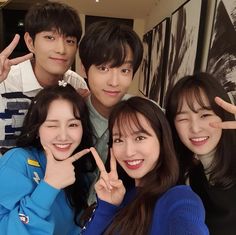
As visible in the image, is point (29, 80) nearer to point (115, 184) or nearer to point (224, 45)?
point (115, 184)

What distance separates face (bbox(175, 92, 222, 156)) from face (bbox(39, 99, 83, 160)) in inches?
16.9

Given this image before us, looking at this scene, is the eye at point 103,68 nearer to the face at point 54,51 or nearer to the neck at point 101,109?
the neck at point 101,109

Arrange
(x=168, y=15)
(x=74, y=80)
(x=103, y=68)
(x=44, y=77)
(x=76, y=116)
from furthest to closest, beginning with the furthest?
1. (x=168, y=15)
2. (x=74, y=80)
3. (x=44, y=77)
4. (x=103, y=68)
5. (x=76, y=116)

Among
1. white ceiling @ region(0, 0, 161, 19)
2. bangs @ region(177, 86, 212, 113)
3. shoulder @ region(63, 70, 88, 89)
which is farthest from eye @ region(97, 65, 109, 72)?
white ceiling @ region(0, 0, 161, 19)

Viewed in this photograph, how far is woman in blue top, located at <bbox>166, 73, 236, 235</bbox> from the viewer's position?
113 cm

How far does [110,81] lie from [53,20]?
496mm

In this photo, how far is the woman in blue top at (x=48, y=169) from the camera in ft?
3.52

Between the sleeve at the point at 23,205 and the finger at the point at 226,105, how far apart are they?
2.17ft

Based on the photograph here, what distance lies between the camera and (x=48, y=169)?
1139 mm

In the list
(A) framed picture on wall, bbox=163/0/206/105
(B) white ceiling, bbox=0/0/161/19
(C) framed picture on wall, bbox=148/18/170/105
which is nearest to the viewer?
(A) framed picture on wall, bbox=163/0/206/105

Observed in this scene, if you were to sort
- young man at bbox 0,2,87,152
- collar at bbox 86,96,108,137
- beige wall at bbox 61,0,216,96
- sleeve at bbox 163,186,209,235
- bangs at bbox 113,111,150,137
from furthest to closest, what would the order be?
beige wall at bbox 61,0,216,96 < young man at bbox 0,2,87,152 < collar at bbox 86,96,108,137 < bangs at bbox 113,111,150,137 < sleeve at bbox 163,186,209,235

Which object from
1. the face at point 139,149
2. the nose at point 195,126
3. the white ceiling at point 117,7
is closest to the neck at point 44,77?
the face at point 139,149

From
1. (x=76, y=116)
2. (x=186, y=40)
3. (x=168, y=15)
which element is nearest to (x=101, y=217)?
(x=76, y=116)

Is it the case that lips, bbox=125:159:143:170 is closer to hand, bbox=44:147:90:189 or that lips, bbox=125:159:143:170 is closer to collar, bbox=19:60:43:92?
hand, bbox=44:147:90:189
